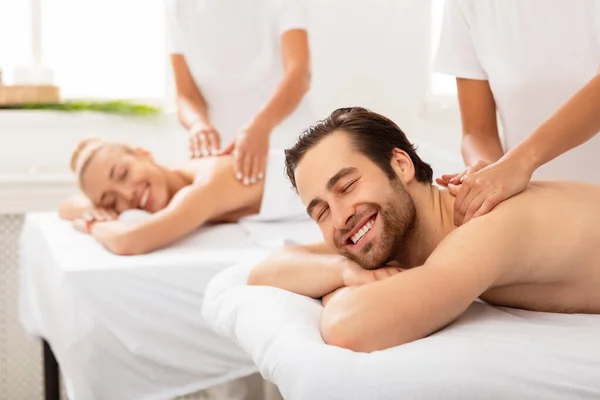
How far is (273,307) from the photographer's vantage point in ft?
4.08

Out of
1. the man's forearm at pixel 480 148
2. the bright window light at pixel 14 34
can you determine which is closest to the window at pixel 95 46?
the bright window light at pixel 14 34

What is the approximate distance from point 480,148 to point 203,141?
1003 millimetres

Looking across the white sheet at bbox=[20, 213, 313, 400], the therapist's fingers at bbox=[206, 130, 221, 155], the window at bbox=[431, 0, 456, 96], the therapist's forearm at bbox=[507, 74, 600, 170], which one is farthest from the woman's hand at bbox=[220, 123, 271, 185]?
the window at bbox=[431, 0, 456, 96]

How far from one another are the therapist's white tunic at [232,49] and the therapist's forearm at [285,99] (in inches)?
8.1

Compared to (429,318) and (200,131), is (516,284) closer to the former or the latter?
(429,318)

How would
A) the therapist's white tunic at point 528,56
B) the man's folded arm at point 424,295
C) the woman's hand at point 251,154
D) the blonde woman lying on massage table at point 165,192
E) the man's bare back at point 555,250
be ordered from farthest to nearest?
the woman's hand at point 251,154
the blonde woman lying on massage table at point 165,192
the therapist's white tunic at point 528,56
the man's bare back at point 555,250
the man's folded arm at point 424,295

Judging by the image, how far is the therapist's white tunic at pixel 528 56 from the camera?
5.98 ft

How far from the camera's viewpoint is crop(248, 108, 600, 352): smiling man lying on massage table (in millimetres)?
1096

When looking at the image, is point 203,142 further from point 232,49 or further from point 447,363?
point 447,363

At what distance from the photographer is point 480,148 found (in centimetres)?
188

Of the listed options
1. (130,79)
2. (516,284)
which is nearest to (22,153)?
(130,79)

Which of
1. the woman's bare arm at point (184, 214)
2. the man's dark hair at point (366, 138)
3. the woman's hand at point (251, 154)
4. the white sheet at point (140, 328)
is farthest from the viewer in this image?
the woman's hand at point (251, 154)

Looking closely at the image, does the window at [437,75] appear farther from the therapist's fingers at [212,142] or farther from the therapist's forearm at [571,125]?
the therapist's forearm at [571,125]

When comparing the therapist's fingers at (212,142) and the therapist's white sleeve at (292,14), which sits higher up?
the therapist's white sleeve at (292,14)
